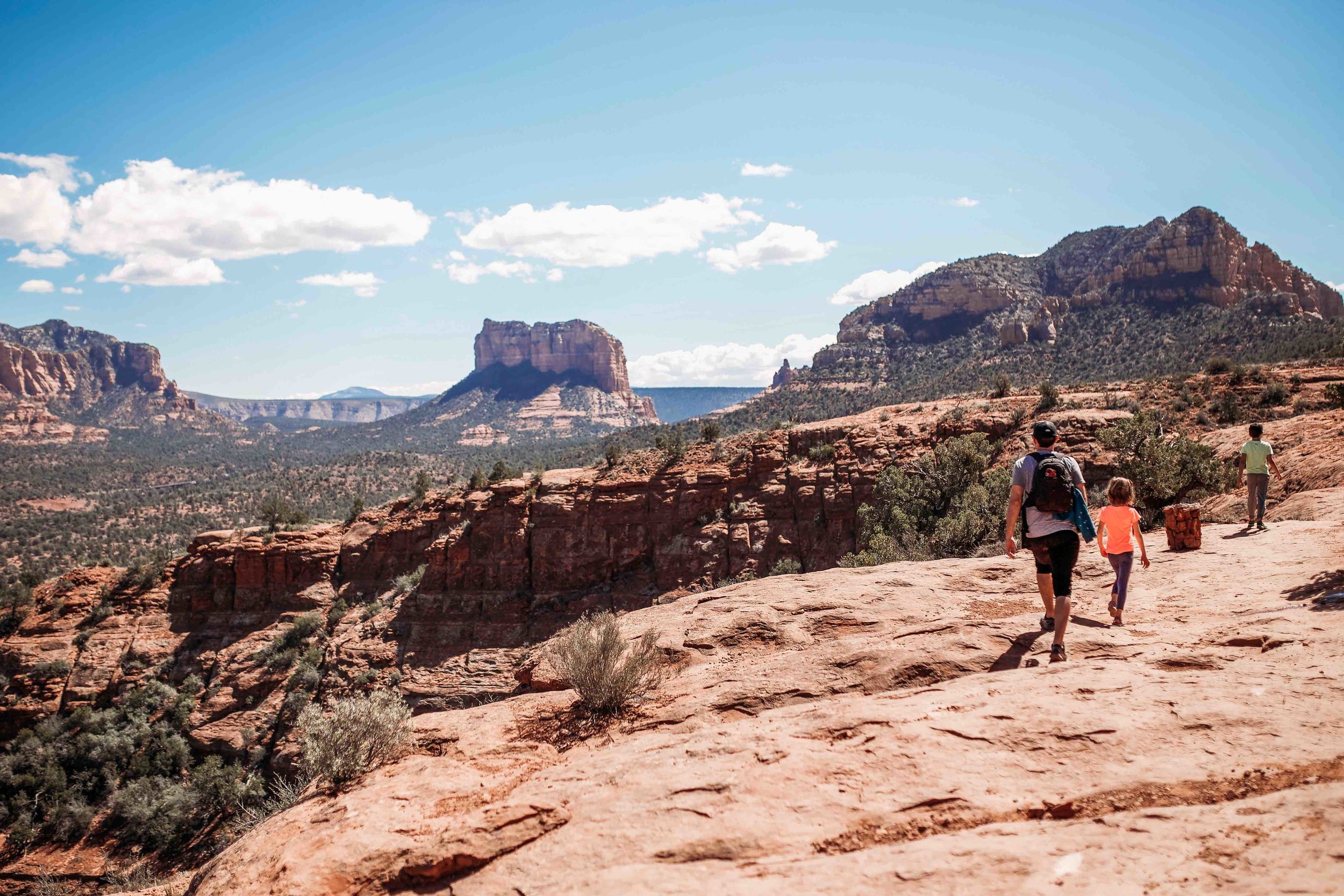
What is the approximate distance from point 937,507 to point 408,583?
22.2 metres

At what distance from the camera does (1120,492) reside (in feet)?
25.4

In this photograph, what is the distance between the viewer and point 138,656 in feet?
97.0

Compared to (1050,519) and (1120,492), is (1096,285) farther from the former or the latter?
(1050,519)

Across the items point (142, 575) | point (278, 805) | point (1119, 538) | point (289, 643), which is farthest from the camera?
point (142, 575)

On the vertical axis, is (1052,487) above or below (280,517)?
above

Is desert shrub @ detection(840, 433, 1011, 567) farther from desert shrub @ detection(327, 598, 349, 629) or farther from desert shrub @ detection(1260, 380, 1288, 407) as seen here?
desert shrub @ detection(327, 598, 349, 629)

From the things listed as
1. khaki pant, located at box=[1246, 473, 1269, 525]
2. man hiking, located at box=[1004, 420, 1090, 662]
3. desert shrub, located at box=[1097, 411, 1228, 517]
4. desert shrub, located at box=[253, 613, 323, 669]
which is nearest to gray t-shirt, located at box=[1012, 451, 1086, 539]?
man hiking, located at box=[1004, 420, 1090, 662]

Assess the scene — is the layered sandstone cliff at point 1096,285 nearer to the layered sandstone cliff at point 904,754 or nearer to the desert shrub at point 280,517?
the desert shrub at point 280,517

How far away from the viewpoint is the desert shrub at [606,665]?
22.3ft

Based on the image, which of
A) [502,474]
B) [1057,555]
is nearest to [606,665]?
[1057,555]

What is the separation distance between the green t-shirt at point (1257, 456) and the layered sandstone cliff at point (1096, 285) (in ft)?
184

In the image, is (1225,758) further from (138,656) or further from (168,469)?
(168,469)

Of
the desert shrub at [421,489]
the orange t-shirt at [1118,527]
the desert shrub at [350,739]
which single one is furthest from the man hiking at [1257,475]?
the desert shrub at [421,489]

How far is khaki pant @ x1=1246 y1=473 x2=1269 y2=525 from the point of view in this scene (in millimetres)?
10445
